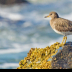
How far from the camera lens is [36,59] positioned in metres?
3.16

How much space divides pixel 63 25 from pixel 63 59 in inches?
29.7

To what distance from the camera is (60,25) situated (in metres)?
3.21

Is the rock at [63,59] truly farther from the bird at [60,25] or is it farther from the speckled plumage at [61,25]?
the speckled plumage at [61,25]

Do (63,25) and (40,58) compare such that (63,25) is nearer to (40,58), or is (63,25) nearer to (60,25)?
(60,25)

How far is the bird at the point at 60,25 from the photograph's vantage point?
315 centimetres

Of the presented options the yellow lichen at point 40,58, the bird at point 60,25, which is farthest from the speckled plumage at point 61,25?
the yellow lichen at point 40,58

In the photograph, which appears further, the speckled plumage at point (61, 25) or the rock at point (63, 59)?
the speckled plumage at point (61, 25)

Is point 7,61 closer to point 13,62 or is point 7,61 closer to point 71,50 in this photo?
point 13,62

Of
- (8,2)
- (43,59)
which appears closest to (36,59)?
(43,59)

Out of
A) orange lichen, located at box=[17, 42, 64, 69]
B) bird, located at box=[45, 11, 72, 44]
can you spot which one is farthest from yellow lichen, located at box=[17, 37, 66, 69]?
bird, located at box=[45, 11, 72, 44]

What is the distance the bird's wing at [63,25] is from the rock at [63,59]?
1.27 feet

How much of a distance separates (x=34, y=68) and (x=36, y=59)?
203 millimetres

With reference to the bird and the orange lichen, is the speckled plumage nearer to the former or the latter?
the bird

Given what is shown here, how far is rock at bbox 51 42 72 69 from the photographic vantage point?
2980 millimetres
